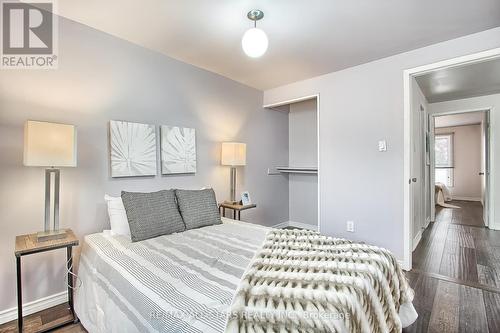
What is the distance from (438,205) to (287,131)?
16.9 feet

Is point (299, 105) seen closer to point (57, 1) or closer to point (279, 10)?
point (279, 10)

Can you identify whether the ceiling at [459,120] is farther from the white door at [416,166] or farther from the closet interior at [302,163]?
the closet interior at [302,163]

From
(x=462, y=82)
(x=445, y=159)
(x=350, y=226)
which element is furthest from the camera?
(x=445, y=159)

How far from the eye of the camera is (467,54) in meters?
2.36

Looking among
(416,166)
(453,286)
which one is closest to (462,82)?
(416,166)

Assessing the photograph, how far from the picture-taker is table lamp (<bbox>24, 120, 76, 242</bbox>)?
1.63m

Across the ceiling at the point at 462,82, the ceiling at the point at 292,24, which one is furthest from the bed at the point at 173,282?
the ceiling at the point at 462,82

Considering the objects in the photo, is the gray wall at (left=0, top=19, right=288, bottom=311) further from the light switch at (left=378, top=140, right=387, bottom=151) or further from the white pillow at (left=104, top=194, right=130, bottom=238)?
the light switch at (left=378, top=140, right=387, bottom=151)

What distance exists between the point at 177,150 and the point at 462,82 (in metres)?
4.25

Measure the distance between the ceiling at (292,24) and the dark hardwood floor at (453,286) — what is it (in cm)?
239

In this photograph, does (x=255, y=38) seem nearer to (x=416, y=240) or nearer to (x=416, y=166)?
(x=416, y=166)

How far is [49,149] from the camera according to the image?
168 cm

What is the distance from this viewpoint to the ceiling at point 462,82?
3.04m


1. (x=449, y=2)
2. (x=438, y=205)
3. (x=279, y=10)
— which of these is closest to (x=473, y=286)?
(x=449, y=2)
